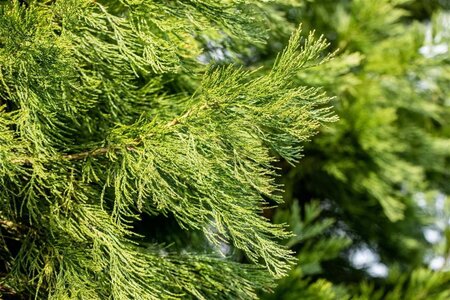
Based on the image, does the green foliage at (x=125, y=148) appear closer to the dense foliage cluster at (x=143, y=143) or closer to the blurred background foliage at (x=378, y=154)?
the dense foliage cluster at (x=143, y=143)

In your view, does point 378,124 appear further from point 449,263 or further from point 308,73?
point 308,73

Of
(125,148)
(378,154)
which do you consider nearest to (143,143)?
(125,148)

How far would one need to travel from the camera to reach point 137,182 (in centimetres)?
103

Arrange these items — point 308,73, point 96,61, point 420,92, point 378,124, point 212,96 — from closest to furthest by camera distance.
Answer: point 212,96
point 96,61
point 308,73
point 378,124
point 420,92

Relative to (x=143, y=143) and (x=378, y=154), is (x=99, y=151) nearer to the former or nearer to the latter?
(x=143, y=143)

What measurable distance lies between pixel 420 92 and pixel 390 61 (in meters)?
0.21

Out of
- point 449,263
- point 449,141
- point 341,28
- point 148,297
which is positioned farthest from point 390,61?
point 148,297

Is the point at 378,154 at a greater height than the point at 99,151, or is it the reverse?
the point at 99,151

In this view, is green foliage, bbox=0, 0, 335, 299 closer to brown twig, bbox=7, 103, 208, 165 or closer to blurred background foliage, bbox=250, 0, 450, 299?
brown twig, bbox=7, 103, 208, 165

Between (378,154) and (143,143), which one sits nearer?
(143,143)

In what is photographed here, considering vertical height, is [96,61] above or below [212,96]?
below

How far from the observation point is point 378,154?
2.02m

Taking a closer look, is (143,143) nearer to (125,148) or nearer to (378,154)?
(125,148)

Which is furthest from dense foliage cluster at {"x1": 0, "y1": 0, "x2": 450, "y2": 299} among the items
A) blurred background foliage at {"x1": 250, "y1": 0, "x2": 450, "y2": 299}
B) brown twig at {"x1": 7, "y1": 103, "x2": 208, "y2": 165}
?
blurred background foliage at {"x1": 250, "y1": 0, "x2": 450, "y2": 299}
